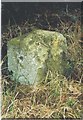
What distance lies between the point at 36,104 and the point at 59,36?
80 cm

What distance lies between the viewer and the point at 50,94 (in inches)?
307

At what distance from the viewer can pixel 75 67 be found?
7824 millimetres

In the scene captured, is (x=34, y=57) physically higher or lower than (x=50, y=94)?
higher

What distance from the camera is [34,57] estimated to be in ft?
25.7

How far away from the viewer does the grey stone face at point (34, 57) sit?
7.81 m

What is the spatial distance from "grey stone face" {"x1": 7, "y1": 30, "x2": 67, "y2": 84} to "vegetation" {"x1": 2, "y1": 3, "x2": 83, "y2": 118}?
0.22ft

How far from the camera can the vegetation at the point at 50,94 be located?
25.5 feet

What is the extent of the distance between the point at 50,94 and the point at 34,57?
0.45 m

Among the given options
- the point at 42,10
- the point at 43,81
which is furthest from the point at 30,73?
the point at 42,10

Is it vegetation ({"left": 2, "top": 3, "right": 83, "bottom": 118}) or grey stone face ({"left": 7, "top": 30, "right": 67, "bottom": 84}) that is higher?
grey stone face ({"left": 7, "top": 30, "right": 67, "bottom": 84})

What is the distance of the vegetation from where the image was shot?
779 centimetres

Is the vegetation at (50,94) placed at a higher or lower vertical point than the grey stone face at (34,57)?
lower

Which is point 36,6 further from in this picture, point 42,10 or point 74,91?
point 74,91

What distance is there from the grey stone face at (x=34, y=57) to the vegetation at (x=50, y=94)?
68 millimetres
